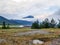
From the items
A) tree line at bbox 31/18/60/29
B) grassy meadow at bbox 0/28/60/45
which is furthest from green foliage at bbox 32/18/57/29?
grassy meadow at bbox 0/28/60/45

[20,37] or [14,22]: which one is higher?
[14,22]

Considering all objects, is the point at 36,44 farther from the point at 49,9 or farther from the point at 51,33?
the point at 49,9

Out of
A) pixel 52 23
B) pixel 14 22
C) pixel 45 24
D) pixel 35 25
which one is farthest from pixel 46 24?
pixel 14 22

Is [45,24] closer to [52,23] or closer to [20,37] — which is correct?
[52,23]

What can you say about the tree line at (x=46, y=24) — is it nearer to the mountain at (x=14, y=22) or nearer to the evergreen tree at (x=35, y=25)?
the evergreen tree at (x=35, y=25)

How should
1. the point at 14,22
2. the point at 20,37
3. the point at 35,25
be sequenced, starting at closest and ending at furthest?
the point at 20,37 → the point at 14,22 → the point at 35,25

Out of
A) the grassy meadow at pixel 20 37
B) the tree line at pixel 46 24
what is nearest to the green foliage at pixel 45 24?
the tree line at pixel 46 24

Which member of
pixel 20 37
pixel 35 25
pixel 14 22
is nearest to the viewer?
pixel 20 37

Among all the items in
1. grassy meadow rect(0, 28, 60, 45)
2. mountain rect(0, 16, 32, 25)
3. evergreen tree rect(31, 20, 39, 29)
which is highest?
mountain rect(0, 16, 32, 25)

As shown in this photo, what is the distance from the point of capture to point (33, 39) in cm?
366

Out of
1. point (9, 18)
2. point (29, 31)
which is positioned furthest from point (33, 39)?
point (9, 18)

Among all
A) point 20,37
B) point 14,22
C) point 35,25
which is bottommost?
point 20,37

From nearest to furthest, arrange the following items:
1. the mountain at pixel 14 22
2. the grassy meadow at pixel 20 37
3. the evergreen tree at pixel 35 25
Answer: the grassy meadow at pixel 20 37, the mountain at pixel 14 22, the evergreen tree at pixel 35 25

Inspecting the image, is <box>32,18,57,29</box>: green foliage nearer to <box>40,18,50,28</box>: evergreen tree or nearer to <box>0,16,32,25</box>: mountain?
<box>40,18,50,28</box>: evergreen tree
